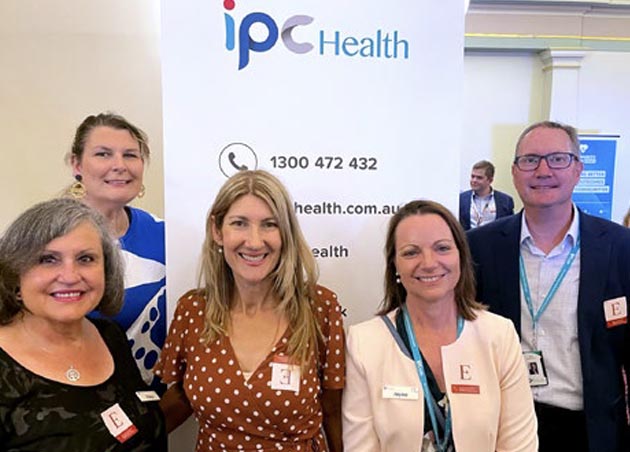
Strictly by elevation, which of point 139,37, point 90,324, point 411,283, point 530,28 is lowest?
point 90,324

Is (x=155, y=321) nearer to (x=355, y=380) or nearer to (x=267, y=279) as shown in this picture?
(x=267, y=279)

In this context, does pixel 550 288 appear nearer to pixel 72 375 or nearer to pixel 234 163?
pixel 234 163

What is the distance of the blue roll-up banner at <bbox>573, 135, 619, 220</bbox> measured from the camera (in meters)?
7.34

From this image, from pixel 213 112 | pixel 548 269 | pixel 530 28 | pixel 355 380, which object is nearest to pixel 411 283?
pixel 355 380

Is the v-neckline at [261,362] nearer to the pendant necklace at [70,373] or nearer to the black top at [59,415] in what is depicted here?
the black top at [59,415]

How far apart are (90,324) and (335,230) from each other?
0.94 metres

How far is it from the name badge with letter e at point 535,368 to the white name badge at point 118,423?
143cm

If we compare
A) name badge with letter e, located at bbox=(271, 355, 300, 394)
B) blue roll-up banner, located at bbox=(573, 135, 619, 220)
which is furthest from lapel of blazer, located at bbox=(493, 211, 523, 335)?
blue roll-up banner, located at bbox=(573, 135, 619, 220)

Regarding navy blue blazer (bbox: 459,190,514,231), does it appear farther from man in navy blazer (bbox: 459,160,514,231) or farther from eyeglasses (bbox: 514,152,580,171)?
eyeglasses (bbox: 514,152,580,171)

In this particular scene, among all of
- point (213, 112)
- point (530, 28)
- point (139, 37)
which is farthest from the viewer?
point (530, 28)

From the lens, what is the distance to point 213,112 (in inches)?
75.3

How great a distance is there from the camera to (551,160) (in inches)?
79.7

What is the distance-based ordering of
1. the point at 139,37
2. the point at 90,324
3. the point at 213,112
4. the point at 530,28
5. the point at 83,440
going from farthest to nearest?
the point at 530,28 → the point at 139,37 → the point at 213,112 → the point at 90,324 → the point at 83,440

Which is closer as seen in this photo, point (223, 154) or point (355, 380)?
point (355, 380)
